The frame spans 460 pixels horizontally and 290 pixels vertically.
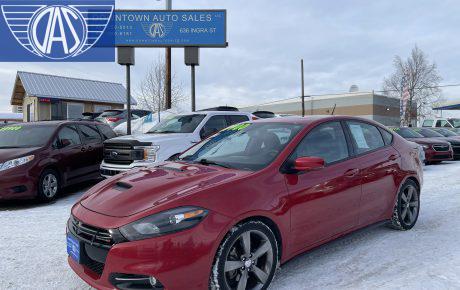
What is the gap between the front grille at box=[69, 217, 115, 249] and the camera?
276cm

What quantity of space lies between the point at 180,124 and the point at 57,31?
9.09 meters

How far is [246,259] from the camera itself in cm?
305

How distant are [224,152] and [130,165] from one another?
154 inches

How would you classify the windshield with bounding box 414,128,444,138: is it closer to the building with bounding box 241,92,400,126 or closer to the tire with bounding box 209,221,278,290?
the tire with bounding box 209,221,278,290

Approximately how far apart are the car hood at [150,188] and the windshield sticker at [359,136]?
5.69 feet

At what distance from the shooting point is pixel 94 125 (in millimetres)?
9133

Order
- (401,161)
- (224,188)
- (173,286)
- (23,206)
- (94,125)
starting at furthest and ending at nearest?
1. (94,125)
2. (23,206)
3. (401,161)
4. (224,188)
5. (173,286)

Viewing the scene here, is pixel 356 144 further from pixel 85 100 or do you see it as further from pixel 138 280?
pixel 85 100

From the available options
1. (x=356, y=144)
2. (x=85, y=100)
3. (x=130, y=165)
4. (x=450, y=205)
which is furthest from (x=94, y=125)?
(x=85, y=100)

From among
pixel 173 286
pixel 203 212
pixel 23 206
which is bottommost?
pixel 23 206

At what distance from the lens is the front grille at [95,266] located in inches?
111

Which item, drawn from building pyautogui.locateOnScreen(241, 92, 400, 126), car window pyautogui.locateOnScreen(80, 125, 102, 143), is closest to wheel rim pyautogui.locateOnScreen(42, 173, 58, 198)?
car window pyautogui.locateOnScreen(80, 125, 102, 143)

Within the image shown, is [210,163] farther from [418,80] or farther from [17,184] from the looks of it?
[418,80]

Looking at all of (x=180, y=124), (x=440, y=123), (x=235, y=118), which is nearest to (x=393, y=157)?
(x=235, y=118)
